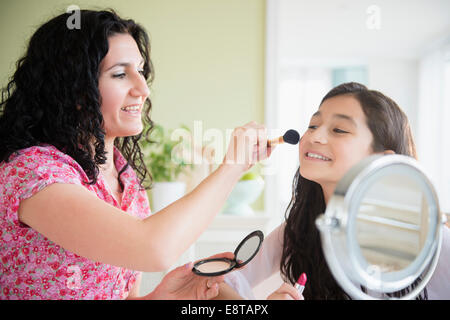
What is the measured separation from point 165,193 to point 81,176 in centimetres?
40

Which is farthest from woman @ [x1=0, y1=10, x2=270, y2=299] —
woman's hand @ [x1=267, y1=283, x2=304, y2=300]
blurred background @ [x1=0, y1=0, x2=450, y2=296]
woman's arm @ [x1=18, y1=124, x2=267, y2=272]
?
blurred background @ [x1=0, y1=0, x2=450, y2=296]

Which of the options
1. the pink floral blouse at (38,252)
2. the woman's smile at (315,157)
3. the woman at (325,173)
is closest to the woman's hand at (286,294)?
the woman at (325,173)

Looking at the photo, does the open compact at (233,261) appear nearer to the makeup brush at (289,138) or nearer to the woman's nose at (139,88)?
the makeup brush at (289,138)

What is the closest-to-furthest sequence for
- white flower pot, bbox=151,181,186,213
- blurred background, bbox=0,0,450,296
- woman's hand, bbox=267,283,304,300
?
woman's hand, bbox=267,283,304,300 < blurred background, bbox=0,0,450,296 < white flower pot, bbox=151,181,186,213

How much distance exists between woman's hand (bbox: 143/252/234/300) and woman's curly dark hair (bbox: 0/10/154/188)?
219mm

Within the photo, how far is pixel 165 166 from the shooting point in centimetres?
120

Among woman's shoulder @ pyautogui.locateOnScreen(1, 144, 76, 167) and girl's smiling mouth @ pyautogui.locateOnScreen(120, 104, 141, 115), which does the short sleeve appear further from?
girl's smiling mouth @ pyautogui.locateOnScreen(120, 104, 141, 115)

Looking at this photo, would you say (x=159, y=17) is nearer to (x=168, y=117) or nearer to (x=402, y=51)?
(x=168, y=117)

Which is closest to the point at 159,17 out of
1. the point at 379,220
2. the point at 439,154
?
the point at 379,220

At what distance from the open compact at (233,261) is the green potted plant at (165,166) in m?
0.41

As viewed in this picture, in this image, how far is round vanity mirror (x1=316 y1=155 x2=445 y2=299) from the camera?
1.25ft

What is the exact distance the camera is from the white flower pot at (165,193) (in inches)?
39.6

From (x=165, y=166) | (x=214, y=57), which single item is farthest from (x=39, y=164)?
(x=165, y=166)

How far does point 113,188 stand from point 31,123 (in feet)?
0.69
